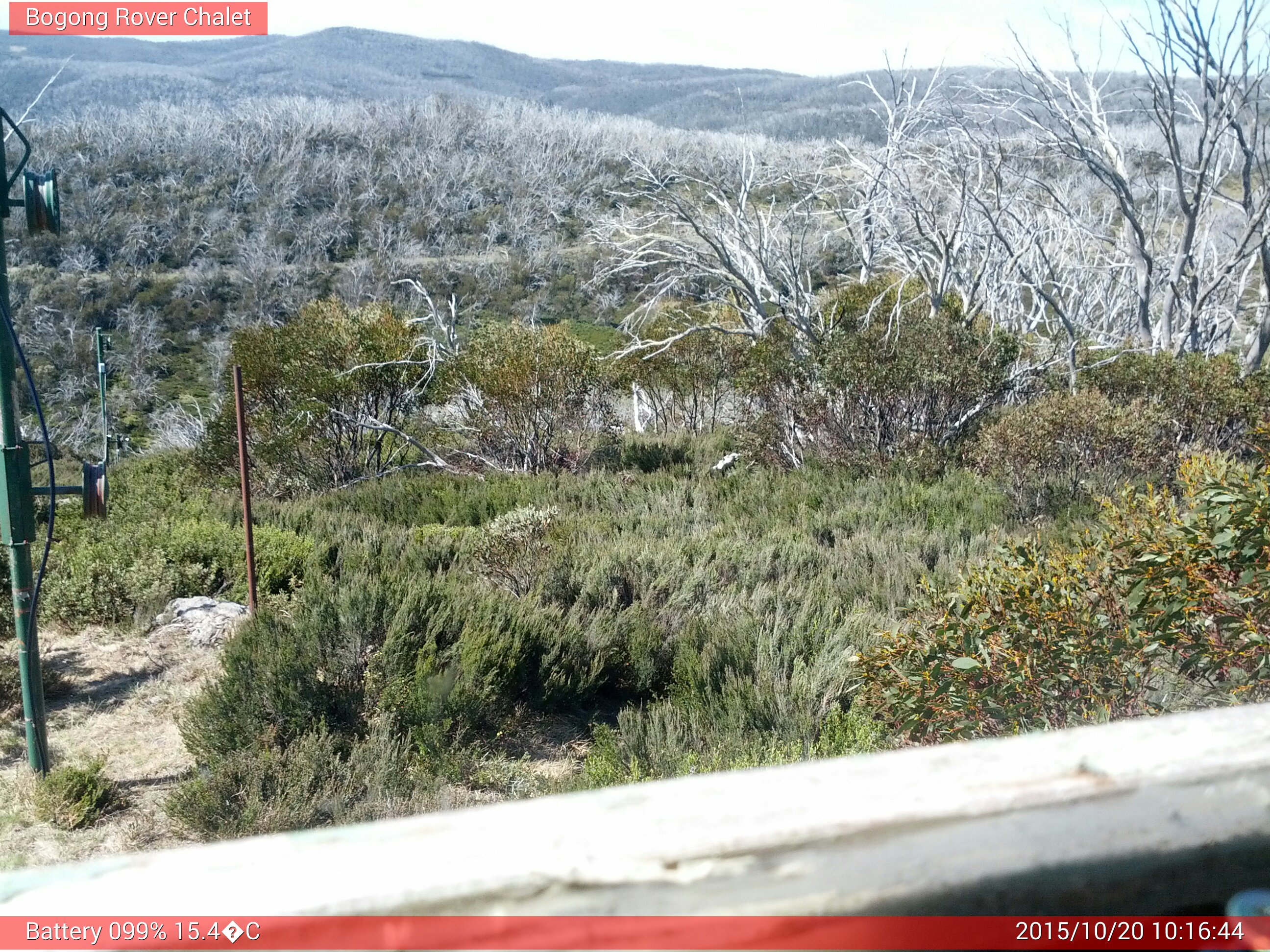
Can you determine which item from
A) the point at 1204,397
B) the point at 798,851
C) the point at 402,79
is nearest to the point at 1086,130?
the point at 1204,397

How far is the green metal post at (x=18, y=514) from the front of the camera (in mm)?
3689

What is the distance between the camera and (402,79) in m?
76.4

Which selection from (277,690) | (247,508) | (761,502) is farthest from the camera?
(761,502)

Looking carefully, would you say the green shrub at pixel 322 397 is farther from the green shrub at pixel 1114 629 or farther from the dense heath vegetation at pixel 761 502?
the green shrub at pixel 1114 629

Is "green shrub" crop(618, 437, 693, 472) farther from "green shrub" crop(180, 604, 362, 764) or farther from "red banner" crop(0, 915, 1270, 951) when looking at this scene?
"red banner" crop(0, 915, 1270, 951)

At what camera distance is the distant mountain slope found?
174 feet

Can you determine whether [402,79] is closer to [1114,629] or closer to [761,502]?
[761,502]

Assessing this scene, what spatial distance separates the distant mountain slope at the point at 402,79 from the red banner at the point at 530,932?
45099 mm

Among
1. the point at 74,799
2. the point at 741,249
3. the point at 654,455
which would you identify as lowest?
the point at 654,455

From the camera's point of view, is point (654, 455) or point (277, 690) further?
point (654, 455)

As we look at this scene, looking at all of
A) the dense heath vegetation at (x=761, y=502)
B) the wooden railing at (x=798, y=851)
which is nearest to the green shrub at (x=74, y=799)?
the dense heath vegetation at (x=761, y=502)

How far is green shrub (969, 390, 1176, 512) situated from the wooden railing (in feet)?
26.4

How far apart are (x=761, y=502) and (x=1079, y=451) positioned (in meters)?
2.73

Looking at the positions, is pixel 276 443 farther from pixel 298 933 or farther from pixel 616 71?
pixel 616 71
